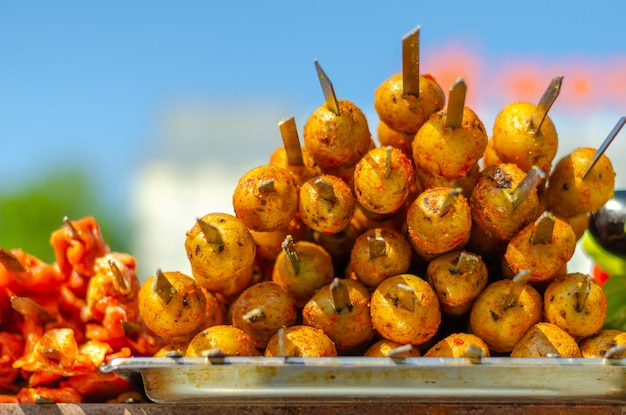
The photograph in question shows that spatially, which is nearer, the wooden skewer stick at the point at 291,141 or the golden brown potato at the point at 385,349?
the golden brown potato at the point at 385,349

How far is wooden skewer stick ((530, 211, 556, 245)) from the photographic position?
4.55 ft

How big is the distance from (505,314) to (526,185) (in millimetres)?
289

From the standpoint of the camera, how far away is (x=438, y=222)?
1418mm

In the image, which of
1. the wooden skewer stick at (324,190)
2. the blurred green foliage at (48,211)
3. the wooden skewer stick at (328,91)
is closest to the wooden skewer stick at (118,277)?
the wooden skewer stick at (324,190)

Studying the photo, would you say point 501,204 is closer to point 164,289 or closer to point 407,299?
point 407,299

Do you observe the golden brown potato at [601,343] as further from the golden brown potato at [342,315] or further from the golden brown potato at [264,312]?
the golden brown potato at [264,312]

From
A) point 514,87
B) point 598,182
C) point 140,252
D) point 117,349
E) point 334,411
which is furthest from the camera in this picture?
point 140,252

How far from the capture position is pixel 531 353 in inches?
54.6

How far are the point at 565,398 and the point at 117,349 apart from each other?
1.13m

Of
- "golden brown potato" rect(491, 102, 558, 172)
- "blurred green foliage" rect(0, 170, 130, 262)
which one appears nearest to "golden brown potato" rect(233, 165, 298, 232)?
"golden brown potato" rect(491, 102, 558, 172)

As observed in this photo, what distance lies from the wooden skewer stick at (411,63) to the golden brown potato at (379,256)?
0.35 metres

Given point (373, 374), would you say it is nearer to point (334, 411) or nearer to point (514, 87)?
point (334, 411)

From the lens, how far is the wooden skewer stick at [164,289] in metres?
1.44

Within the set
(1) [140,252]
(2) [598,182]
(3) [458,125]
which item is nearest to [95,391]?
(3) [458,125]
